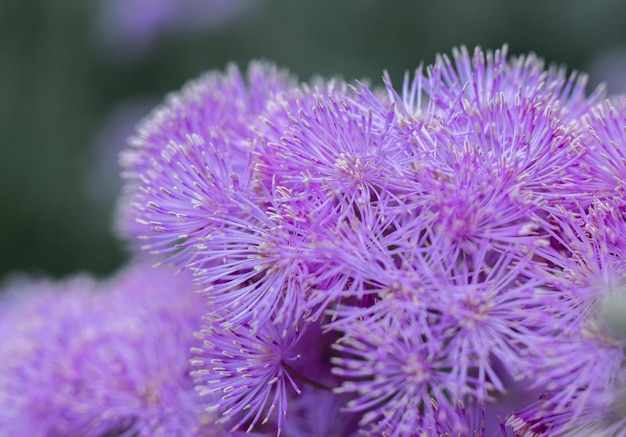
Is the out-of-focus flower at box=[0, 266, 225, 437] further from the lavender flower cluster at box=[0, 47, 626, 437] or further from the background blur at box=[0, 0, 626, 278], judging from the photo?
the background blur at box=[0, 0, 626, 278]

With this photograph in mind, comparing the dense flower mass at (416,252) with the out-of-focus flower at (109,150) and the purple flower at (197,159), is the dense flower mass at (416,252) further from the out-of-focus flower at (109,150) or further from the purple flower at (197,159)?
the out-of-focus flower at (109,150)

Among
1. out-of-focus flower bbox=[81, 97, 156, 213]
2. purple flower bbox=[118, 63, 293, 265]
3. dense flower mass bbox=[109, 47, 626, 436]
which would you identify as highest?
out-of-focus flower bbox=[81, 97, 156, 213]

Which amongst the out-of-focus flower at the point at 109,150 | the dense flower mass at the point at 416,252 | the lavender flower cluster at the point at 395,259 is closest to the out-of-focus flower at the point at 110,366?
the lavender flower cluster at the point at 395,259

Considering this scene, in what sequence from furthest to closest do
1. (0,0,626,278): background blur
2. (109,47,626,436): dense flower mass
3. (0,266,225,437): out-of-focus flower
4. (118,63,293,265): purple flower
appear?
(0,0,626,278): background blur → (0,266,225,437): out-of-focus flower → (118,63,293,265): purple flower → (109,47,626,436): dense flower mass

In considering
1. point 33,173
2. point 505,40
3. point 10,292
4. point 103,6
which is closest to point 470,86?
point 10,292

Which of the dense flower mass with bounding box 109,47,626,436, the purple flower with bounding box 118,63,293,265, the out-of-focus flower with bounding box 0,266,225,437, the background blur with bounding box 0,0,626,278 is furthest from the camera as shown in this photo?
the background blur with bounding box 0,0,626,278

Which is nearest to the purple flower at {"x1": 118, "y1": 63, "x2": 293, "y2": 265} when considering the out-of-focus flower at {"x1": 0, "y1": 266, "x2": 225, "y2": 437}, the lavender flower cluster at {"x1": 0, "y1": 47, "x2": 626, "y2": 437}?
the lavender flower cluster at {"x1": 0, "y1": 47, "x2": 626, "y2": 437}
